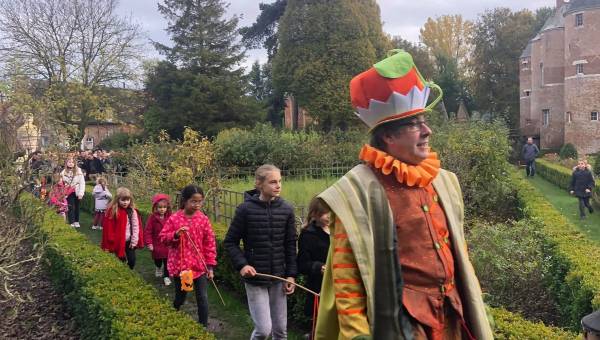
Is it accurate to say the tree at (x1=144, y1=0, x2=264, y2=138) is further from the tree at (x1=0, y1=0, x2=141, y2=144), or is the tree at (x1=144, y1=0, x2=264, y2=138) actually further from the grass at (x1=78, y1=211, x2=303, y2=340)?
the grass at (x1=78, y1=211, x2=303, y2=340)

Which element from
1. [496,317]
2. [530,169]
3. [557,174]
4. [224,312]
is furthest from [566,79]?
[496,317]

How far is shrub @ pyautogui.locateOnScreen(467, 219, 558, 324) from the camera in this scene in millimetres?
6570

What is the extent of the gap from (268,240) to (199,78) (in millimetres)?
30925

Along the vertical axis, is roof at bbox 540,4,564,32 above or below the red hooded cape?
above

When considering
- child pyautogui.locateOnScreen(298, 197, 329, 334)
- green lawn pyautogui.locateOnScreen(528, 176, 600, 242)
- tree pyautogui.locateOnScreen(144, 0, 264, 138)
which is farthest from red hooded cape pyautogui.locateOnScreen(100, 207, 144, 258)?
tree pyautogui.locateOnScreen(144, 0, 264, 138)

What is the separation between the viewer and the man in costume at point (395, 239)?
7.66ft

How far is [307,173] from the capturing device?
2262 centimetres

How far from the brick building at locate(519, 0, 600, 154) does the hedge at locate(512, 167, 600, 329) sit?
93.5 ft

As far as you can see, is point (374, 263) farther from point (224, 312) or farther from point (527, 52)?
point (527, 52)

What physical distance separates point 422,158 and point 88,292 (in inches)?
175

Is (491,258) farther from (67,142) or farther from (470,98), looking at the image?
(470,98)

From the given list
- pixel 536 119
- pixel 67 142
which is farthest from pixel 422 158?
pixel 536 119

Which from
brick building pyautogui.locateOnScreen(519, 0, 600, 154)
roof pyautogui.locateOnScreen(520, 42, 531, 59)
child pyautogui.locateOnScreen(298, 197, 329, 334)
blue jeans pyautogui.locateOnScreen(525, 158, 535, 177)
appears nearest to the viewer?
child pyautogui.locateOnScreen(298, 197, 329, 334)

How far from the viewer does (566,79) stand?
35.4 meters
